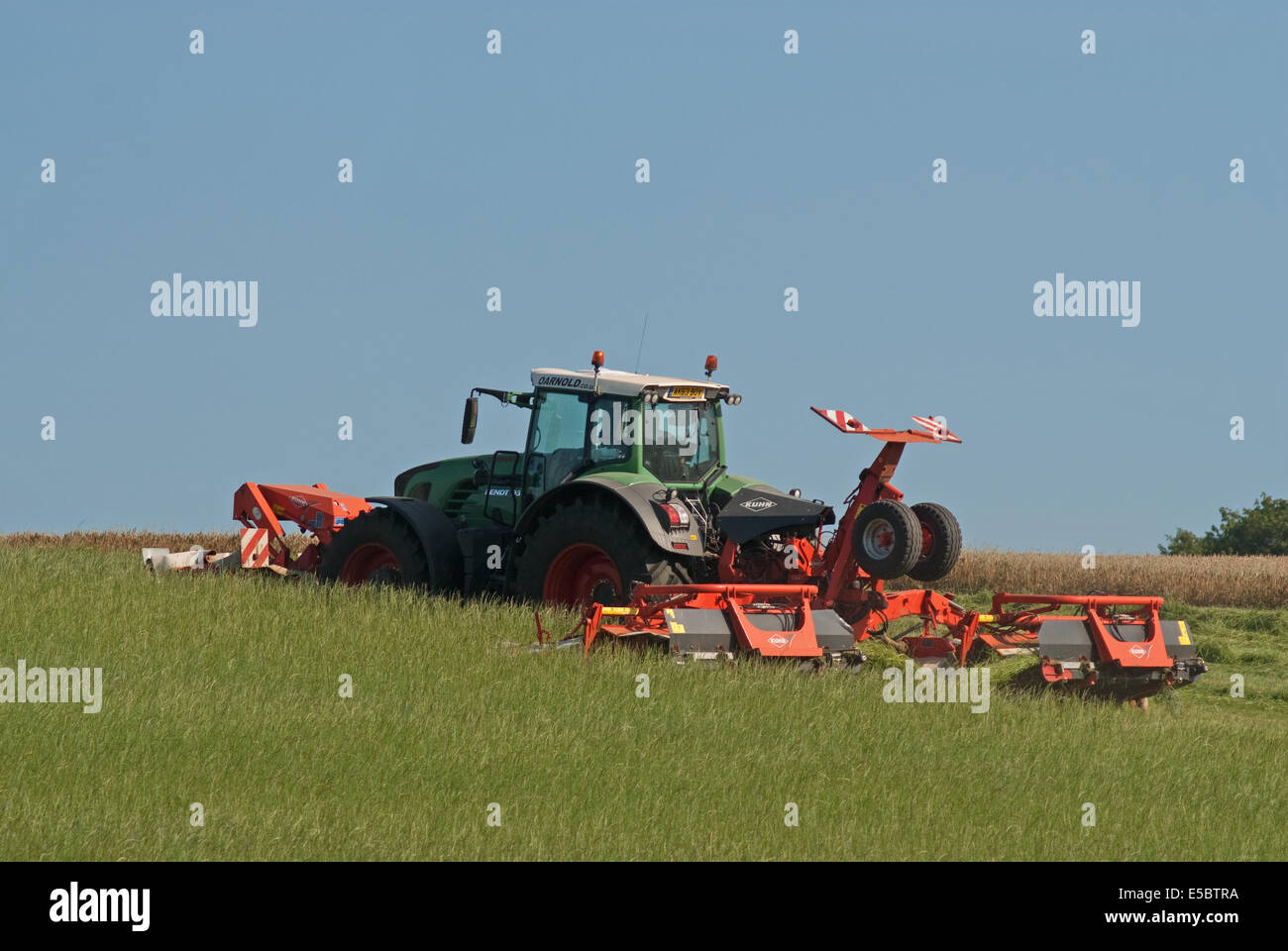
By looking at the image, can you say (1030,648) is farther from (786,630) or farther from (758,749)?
(758,749)

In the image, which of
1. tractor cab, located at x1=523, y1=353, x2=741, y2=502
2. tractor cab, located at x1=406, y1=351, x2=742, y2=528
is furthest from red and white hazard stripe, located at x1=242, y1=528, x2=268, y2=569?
tractor cab, located at x1=523, y1=353, x2=741, y2=502

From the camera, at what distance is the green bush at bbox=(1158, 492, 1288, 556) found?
170 feet

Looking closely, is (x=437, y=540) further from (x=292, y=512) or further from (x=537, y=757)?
(x=537, y=757)

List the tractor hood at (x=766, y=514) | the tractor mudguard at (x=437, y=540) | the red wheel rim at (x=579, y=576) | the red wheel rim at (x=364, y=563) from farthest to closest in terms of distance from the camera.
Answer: the red wheel rim at (x=364, y=563)
the tractor mudguard at (x=437, y=540)
the red wheel rim at (x=579, y=576)
the tractor hood at (x=766, y=514)

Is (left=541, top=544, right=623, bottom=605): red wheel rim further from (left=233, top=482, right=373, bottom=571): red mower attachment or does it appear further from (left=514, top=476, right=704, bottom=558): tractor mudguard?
(left=233, top=482, right=373, bottom=571): red mower attachment

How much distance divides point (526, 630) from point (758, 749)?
4.08 metres

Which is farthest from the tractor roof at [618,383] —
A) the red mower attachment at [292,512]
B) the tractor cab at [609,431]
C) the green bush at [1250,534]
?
the green bush at [1250,534]

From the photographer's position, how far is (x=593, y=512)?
43.9 feet

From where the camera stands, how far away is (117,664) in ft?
36.3

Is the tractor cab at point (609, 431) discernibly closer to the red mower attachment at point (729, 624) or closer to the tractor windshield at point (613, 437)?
the tractor windshield at point (613, 437)

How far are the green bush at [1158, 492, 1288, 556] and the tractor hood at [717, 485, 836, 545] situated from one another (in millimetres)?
42005

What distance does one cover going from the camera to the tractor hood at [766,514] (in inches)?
517

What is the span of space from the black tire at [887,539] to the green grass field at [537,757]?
93cm

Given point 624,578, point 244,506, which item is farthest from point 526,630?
point 244,506
